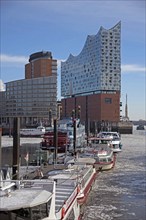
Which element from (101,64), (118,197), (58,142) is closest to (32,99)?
(101,64)

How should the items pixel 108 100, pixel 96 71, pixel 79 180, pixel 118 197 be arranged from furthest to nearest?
1. pixel 96 71
2. pixel 108 100
3. pixel 118 197
4. pixel 79 180

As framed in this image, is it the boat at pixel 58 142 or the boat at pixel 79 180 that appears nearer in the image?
the boat at pixel 79 180

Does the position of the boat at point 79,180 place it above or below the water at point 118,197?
above

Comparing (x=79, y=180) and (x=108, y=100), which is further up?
(x=108, y=100)

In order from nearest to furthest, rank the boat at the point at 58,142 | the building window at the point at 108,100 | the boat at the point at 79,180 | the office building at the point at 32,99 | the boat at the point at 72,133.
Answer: the boat at the point at 79,180
the boat at the point at 72,133
the boat at the point at 58,142
the building window at the point at 108,100
the office building at the point at 32,99

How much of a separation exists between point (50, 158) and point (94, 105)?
114 meters

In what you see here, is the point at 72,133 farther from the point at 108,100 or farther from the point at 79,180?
the point at 108,100

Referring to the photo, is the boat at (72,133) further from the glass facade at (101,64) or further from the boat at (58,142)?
the glass facade at (101,64)

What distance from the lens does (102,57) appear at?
18162cm

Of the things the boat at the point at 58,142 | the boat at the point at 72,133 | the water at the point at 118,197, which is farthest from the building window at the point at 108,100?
the water at the point at 118,197

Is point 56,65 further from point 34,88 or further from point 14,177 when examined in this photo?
point 14,177

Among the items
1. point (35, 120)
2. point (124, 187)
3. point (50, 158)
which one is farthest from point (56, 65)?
point (124, 187)

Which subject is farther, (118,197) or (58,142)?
(58,142)


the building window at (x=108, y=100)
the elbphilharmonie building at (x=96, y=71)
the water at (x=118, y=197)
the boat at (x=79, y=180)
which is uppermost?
the elbphilharmonie building at (x=96, y=71)
